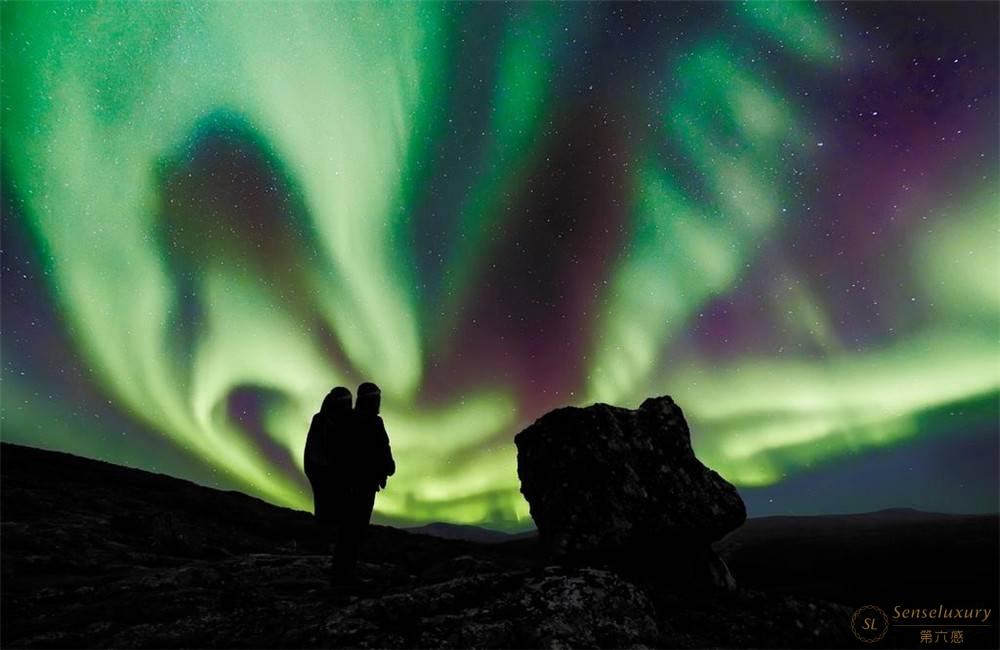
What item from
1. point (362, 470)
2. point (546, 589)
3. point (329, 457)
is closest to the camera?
Result: point (546, 589)

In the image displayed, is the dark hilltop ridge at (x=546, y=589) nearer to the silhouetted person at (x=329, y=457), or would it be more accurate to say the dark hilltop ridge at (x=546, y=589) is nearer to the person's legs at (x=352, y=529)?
the person's legs at (x=352, y=529)

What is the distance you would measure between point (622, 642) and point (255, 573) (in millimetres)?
9170

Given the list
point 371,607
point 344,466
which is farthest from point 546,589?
point 344,466

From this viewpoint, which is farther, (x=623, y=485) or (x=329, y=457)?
(x=623, y=485)

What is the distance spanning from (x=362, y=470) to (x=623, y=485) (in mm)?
5164

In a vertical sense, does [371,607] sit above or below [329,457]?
below

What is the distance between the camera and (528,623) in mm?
6164

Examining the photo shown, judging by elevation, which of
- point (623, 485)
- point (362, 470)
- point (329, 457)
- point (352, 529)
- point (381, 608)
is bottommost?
point (381, 608)

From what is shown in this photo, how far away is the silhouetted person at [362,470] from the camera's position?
9602mm

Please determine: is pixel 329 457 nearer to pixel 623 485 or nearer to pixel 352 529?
pixel 352 529

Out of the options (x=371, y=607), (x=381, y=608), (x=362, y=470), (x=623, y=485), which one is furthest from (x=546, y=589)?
(x=362, y=470)

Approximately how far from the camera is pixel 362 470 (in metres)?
9.65

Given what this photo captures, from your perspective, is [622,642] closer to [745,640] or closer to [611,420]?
[745,640]

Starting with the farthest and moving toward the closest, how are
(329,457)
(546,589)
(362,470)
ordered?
(362,470)
(329,457)
(546,589)
